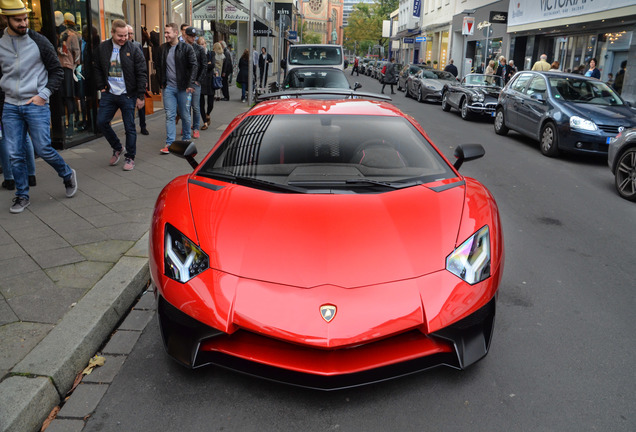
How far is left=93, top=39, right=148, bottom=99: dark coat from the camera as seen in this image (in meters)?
7.48

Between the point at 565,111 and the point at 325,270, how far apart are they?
9.14 meters

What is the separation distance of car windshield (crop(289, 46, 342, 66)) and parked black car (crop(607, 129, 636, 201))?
34.4 feet

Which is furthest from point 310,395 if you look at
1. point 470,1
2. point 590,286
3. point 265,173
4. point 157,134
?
point 470,1

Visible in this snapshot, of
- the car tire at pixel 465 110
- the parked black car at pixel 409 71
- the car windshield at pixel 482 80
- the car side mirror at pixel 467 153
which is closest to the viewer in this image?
the car side mirror at pixel 467 153

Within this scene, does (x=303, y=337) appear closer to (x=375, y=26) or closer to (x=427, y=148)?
(x=427, y=148)

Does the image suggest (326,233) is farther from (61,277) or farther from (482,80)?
(482,80)

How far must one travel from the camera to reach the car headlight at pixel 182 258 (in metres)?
2.72

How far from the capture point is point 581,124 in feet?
32.5

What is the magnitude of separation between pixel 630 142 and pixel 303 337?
266 inches

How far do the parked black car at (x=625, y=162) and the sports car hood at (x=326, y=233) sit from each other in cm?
535

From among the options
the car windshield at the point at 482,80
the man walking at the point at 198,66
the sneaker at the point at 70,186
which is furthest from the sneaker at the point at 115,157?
the car windshield at the point at 482,80

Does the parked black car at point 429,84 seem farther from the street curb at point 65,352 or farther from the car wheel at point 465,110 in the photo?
the street curb at point 65,352

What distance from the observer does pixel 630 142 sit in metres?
7.44

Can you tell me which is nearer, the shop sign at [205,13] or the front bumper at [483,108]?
the front bumper at [483,108]
